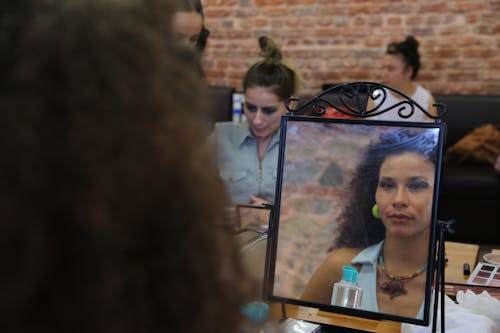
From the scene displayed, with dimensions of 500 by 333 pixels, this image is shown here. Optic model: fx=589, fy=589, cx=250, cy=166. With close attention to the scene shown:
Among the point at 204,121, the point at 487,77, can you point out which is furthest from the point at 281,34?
the point at 204,121

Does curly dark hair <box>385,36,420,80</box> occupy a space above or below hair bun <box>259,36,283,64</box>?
above

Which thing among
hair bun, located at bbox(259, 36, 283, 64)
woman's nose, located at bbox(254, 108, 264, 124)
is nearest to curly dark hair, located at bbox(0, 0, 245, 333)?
woman's nose, located at bbox(254, 108, 264, 124)

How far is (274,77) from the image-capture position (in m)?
2.36

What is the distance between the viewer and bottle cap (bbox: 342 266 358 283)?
1.24 m

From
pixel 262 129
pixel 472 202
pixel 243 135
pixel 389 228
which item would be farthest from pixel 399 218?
pixel 472 202

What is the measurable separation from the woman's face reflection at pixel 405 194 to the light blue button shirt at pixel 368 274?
0.05 m

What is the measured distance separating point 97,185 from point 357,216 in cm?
99

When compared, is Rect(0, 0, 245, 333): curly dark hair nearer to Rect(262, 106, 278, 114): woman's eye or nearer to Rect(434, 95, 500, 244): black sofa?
Rect(262, 106, 278, 114): woman's eye

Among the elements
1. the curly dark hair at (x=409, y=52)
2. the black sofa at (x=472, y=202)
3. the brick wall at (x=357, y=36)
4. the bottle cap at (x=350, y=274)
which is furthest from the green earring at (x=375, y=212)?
the brick wall at (x=357, y=36)

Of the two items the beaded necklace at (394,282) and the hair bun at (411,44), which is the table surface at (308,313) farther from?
the hair bun at (411,44)

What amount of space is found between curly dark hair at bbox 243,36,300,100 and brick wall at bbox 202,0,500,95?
2.00 meters

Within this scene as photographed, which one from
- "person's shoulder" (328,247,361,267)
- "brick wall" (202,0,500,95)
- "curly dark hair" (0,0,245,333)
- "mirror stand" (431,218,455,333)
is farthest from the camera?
"brick wall" (202,0,500,95)

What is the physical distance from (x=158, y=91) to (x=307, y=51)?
4254 mm

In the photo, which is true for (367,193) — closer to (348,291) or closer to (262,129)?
(348,291)
